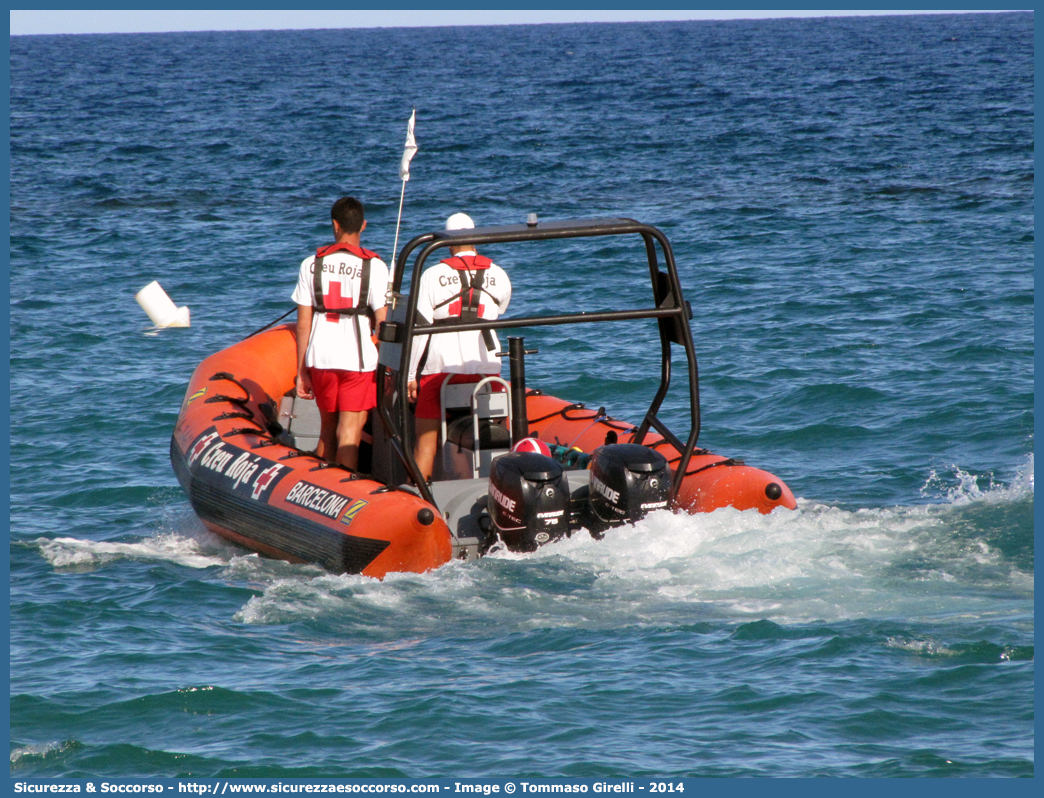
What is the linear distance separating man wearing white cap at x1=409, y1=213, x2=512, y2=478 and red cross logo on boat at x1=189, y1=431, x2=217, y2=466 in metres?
1.08

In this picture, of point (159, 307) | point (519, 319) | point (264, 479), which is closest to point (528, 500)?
point (519, 319)

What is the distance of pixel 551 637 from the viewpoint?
14.3 feet

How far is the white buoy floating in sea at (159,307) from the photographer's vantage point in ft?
31.7

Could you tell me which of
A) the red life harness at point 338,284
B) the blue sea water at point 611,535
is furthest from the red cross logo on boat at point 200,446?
the red life harness at point 338,284

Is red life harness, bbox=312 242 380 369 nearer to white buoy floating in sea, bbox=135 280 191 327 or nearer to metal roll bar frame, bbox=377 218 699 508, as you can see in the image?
metal roll bar frame, bbox=377 218 699 508

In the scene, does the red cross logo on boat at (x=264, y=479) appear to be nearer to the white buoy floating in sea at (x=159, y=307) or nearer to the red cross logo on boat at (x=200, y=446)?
the red cross logo on boat at (x=200, y=446)

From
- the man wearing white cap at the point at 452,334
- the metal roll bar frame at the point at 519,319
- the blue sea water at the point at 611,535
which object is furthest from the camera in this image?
the man wearing white cap at the point at 452,334

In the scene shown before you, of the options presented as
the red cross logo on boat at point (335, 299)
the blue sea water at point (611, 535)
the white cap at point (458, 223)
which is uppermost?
the white cap at point (458, 223)

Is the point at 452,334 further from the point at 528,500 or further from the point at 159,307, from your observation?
the point at 159,307

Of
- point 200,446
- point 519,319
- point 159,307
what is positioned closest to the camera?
point 519,319

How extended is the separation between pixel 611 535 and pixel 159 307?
5946 millimetres

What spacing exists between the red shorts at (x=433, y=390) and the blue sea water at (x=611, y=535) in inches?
37.9

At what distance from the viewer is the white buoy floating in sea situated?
9.66 m

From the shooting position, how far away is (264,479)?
5637 mm
